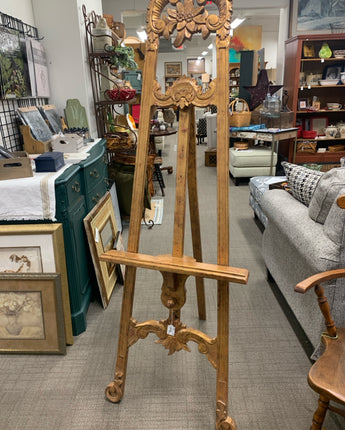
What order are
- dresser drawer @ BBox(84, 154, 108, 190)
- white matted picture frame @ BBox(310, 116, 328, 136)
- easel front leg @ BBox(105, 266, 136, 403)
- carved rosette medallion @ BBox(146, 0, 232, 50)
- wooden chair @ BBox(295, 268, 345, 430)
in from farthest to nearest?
white matted picture frame @ BBox(310, 116, 328, 136) < dresser drawer @ BBox(84, 154, 108, 190) < easel front leg @ BBox(105, 266, 136, 403) < carved rosette medallion @ BBox(146, 0, 232, 50) < wooden chair @ BBox(295, 268, 345, 430)

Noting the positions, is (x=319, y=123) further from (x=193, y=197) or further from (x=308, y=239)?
(x=193, y=197)

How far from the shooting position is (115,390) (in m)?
1.67

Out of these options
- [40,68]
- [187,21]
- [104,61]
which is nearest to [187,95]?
[187,21]

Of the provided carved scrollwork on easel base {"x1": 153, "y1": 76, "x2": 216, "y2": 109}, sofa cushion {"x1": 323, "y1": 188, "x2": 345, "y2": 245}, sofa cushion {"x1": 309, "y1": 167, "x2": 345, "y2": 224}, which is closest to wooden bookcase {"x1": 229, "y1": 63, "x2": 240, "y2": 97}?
sofa cushion {"x1": 309, "y1": 167, "x2": 345, "y2": 224}

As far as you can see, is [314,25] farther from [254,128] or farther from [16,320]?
[16,320]

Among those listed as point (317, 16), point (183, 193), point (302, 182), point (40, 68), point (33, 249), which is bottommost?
point (33, 249)

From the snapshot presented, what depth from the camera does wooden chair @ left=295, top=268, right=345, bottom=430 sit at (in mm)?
1166

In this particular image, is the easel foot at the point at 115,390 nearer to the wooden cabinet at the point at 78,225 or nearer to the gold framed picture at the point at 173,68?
the wooden cabinet at the point at 78,225

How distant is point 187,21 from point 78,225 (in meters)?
1.29

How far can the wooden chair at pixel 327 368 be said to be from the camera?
3.83ft

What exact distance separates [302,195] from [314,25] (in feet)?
16.2

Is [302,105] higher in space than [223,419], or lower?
higher

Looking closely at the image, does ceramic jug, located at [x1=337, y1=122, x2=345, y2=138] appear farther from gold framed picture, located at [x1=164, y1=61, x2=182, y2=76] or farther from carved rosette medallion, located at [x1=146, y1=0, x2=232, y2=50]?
gold framed picture, located at [x1=164, y1=61, x2=182, y2=76]

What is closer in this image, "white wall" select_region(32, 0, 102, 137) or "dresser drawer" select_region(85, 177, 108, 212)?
"dresser drawer" select_region(85, 177, 108, 212)
